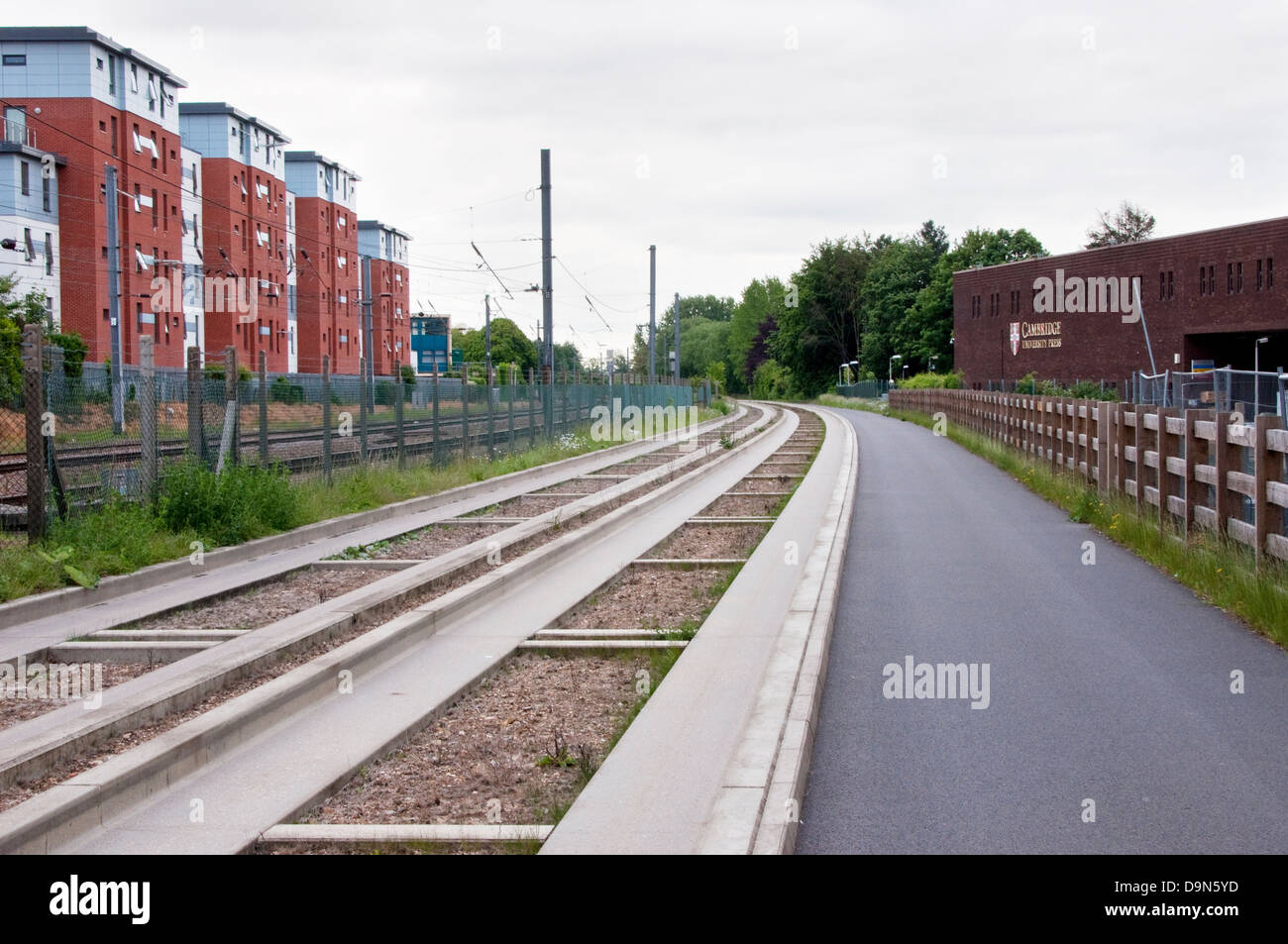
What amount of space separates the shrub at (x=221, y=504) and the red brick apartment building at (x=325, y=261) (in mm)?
71222

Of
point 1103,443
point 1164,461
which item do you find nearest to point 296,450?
point 1103,443

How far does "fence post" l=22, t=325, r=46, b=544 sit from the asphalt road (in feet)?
25.6

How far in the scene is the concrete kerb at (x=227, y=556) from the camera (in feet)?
35.6

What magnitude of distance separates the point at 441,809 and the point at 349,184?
323ft

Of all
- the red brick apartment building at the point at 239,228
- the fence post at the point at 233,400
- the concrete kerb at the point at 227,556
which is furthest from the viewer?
the red brick apartment building at the point at 239,228

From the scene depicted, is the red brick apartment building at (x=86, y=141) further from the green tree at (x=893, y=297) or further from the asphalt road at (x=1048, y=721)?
the green tree at (x=893, y=297)

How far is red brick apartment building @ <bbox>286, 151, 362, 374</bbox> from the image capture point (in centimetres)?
8825

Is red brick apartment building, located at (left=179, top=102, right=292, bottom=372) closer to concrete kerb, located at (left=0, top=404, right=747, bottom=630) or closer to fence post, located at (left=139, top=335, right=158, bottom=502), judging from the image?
concrete kerb, located at (left=0, top=404, right=747, bottom=630)

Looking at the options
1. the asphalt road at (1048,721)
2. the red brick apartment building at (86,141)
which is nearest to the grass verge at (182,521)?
the asphalt road at (1048,721)

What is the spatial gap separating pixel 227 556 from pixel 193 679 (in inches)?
245

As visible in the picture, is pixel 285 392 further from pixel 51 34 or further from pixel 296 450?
pixel 51 34

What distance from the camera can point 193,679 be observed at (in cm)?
811

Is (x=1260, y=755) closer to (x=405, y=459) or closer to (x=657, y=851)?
(x=657, y=851)
